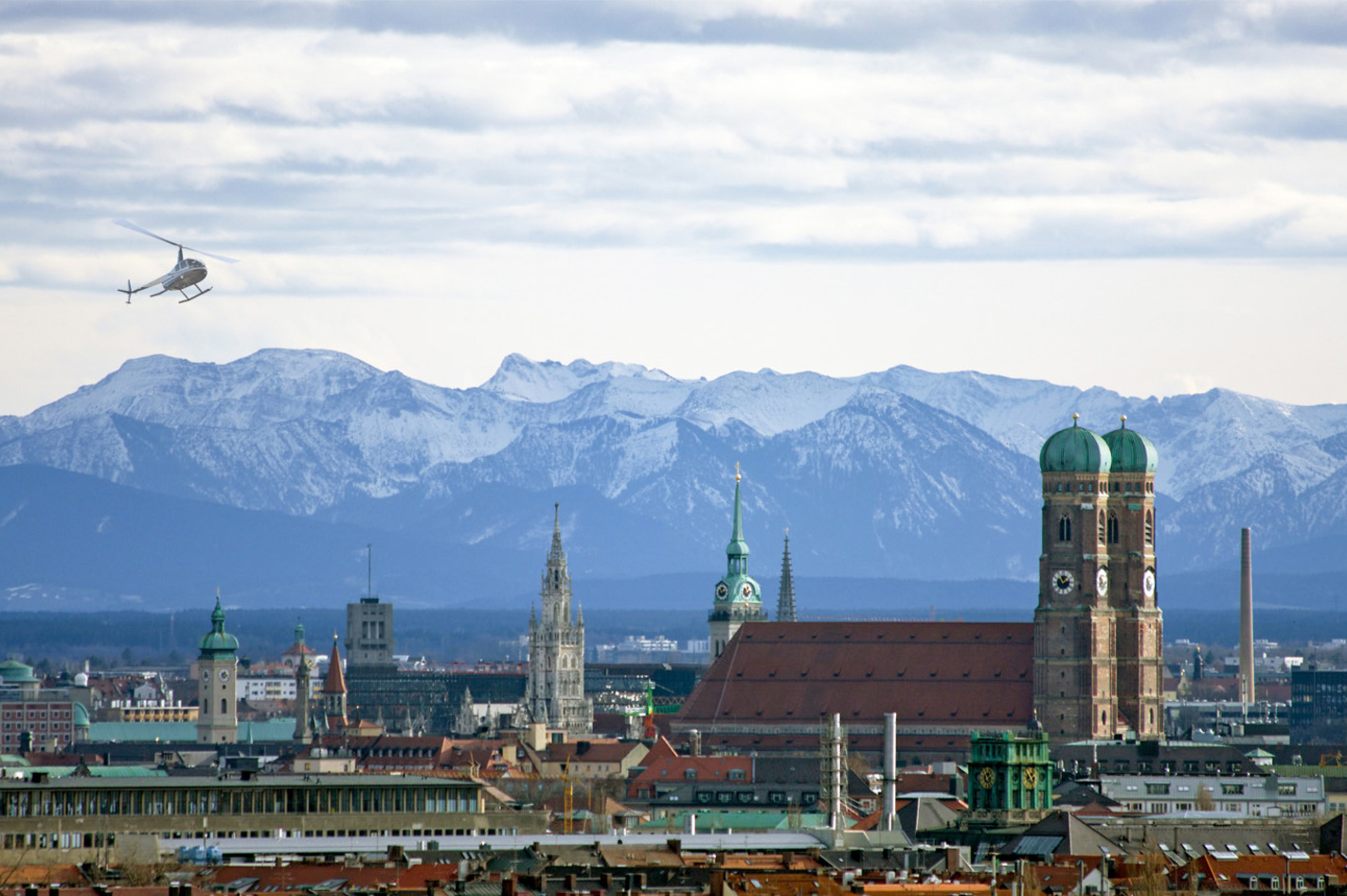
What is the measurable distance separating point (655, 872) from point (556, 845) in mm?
18535

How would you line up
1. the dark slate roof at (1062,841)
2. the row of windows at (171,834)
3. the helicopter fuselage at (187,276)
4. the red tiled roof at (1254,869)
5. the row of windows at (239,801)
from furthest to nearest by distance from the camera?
1. the row of windows at (239,801)
2. the row of windows at (171,834)
3. the dark slate roof at (1062,841)
4. the helicopter fuselage at (187,276)
5. the red tiled roof at (1254,869)

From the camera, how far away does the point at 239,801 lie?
128000mm

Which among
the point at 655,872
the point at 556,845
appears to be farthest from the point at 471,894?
the point at 556,845

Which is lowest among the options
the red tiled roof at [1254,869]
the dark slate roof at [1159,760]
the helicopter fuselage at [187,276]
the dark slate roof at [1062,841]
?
the red tiled roof at [1254,869]

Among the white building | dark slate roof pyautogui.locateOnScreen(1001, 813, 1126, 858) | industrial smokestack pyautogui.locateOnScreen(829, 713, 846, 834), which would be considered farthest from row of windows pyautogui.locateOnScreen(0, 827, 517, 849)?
the white building

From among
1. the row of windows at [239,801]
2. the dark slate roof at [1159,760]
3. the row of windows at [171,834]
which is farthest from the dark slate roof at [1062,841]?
the dark slate roof at [1159,760]

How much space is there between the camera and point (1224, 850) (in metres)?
122

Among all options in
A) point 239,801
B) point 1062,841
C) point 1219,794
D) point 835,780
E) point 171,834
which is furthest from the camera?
point 1219,794

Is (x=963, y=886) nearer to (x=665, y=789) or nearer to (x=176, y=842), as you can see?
(x=176, y=842)

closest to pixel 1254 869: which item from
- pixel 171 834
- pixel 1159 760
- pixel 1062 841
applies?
pixel 1062 841

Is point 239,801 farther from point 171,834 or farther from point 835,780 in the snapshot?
point 835,780

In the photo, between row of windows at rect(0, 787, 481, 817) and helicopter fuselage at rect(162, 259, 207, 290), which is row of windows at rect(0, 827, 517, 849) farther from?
helicopter fuselage at rect(162, 259, 207, 290)

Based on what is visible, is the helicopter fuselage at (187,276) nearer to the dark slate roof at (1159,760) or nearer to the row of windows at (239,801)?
the row of windows at (239,801)

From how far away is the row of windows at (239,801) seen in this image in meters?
124
